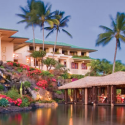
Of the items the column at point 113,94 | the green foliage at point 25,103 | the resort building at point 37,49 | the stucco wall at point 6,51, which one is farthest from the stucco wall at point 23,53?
the column at point 113,94

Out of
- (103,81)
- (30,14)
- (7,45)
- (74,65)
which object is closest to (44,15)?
(30,14)

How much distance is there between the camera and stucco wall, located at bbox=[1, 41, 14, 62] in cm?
3581

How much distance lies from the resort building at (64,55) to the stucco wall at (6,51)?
2462 millimetres

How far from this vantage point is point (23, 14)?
1506 inches

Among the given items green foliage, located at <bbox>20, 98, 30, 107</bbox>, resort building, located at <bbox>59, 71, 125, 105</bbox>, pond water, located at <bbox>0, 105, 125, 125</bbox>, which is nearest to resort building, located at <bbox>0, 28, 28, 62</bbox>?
resort building, located at <bbox>59, 71, 125, 105</bbox>

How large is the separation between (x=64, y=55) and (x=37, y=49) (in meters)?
4.68

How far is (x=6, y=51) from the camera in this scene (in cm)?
3625

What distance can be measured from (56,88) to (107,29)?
428 inches

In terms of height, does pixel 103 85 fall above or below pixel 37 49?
below

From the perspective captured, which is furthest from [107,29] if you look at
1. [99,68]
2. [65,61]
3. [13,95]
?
[13,95]

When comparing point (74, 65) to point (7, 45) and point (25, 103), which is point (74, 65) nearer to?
point (7, 45)

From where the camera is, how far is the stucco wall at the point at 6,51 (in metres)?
35.8

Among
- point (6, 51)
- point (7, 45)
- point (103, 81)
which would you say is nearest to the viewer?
point (103, 81)

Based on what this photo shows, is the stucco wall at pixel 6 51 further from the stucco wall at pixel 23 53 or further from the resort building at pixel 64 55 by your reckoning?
the stucco wall at pixel 23 53
